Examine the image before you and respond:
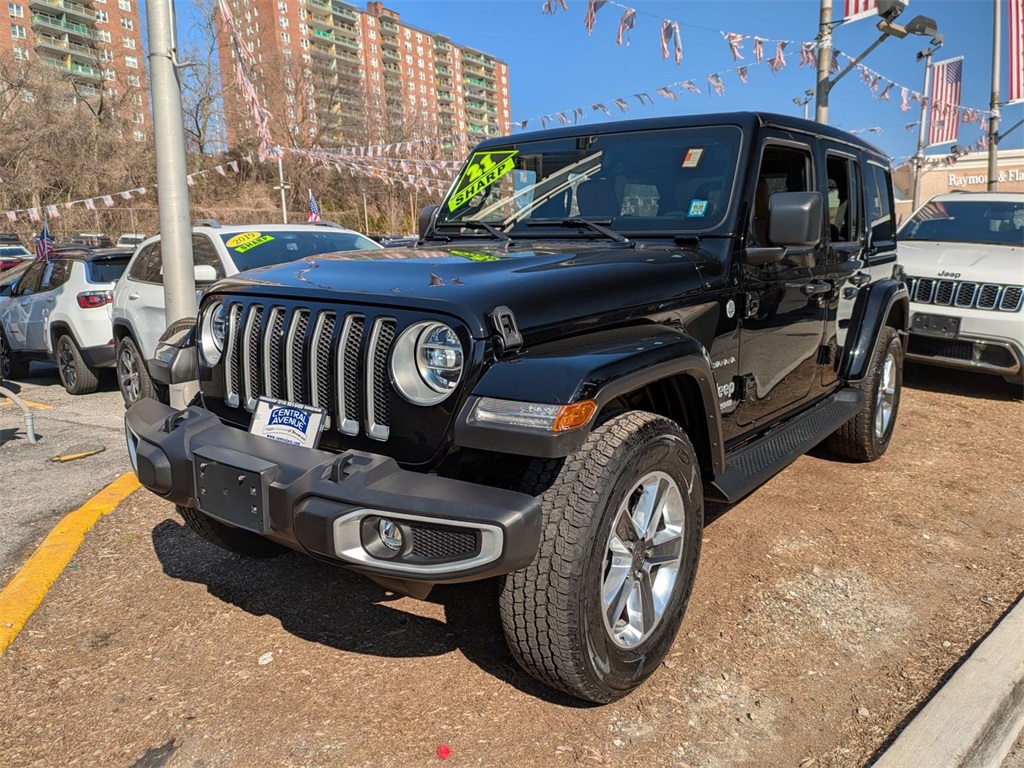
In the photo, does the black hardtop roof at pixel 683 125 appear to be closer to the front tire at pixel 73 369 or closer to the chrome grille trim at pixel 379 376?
the chrome grille trim at pixel 379 376

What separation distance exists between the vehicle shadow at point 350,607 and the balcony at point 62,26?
83556 millimetres

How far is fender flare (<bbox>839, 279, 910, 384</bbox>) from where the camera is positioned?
464 cm

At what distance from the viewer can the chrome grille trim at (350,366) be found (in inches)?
99.2

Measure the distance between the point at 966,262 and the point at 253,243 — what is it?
6338 mm

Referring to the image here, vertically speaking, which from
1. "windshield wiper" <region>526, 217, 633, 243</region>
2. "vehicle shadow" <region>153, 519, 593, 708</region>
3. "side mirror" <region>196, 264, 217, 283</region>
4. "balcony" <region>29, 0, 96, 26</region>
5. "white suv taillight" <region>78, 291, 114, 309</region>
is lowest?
"vehicle shadow" <region>153, 519, 593, 708</region>

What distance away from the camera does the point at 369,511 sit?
2.16 metres

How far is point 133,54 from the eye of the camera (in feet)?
213

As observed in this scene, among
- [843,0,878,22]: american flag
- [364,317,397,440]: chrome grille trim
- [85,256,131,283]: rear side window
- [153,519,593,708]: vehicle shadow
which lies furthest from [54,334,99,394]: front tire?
[843,0,878,22]: american flag

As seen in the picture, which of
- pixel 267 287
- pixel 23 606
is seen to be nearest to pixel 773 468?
pixel 267 287

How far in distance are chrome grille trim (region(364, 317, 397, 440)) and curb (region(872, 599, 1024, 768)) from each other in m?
1.74

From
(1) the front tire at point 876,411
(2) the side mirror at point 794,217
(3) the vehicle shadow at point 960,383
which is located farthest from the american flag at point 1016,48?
(2) the side mirror at point 794,217

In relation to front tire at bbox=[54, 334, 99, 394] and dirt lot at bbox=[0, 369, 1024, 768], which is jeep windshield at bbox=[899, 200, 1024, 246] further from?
front tire at bbox=[54, 334, 99, 394]

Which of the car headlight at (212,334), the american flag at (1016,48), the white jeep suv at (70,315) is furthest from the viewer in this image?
the american flag at (1016,48)

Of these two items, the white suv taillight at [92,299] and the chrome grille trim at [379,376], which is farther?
the white suv taillight at [92,299]
